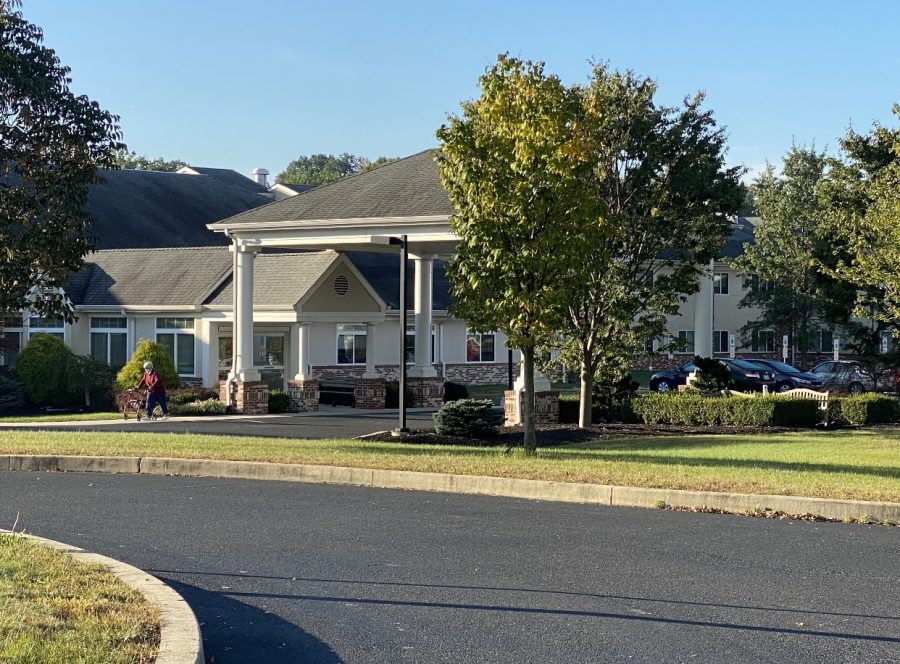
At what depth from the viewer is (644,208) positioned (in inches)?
1036

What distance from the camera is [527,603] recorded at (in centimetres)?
830

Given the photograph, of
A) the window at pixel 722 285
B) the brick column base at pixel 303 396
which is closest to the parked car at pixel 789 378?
the brick column base at pixel 303 396

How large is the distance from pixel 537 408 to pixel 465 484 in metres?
13.4

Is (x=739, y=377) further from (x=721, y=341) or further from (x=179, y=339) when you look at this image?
(x=721, y=341)

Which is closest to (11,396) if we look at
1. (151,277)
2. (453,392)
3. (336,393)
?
(151,277)

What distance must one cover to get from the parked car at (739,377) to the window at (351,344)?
1076 cm

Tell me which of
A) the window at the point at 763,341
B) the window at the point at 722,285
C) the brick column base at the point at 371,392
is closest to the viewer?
the brick column base at the point at 371,392

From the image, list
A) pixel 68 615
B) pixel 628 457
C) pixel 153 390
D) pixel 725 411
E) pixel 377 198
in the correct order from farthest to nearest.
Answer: pixel 377 198 < pixel 153 390 < pixel 725 411 < pixel 628 457 < pixel 68 615

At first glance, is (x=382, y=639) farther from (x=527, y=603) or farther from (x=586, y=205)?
(x=586, y=205)

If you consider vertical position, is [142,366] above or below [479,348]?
below

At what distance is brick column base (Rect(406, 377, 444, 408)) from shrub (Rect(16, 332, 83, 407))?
967 cm

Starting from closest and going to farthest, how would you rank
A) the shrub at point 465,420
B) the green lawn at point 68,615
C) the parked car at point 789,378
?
the green lawn at point 68,615, the shrub at point 465,420, the parked car at point 789,378

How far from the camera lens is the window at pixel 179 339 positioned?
3772cm

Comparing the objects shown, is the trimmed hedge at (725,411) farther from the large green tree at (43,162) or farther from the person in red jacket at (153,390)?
the large green tree at (43,162)
